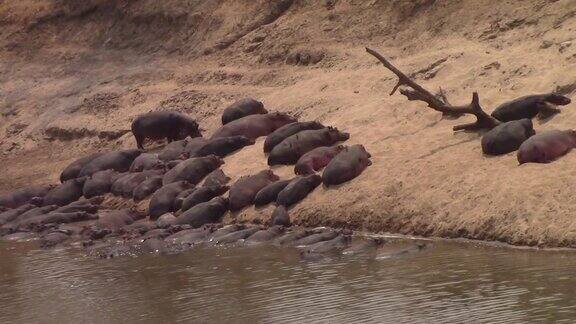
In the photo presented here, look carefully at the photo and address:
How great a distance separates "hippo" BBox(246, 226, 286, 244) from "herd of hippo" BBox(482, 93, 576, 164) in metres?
2.38

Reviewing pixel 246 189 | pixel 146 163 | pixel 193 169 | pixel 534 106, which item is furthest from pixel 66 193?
pixel 534 106

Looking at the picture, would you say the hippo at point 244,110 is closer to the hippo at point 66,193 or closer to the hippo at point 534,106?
the hippo at point 66,193

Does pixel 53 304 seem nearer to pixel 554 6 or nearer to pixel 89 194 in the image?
pixel 89 194

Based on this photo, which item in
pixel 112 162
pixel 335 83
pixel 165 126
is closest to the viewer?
pixel 112 162

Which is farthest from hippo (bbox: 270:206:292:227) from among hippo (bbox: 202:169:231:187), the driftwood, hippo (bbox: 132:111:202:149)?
hippo (bbox: 132:111:202:149)

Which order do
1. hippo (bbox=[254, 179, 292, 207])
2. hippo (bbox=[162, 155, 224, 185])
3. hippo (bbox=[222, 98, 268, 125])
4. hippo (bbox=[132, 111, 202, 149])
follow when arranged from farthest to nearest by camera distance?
hippo (bbox=[132, 111, 202, 149])
hippo (bbox=[222, 98, 268, 125])
hippo (bbox=[162, 155, 224, 185])
hippo (bbox=[254, 179, 292, 207])

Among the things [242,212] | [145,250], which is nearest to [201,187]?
[242,212]

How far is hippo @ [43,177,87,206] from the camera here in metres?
16.4

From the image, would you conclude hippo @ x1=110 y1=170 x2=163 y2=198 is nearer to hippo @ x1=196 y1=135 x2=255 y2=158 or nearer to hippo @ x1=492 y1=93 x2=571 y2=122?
hippo @ x1=196 y1=135 x2=255 y2=158

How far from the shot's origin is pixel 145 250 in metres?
12.9

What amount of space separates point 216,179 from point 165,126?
11.6ft

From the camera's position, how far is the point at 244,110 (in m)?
17.5

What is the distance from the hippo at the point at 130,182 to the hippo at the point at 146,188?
174 millimetres

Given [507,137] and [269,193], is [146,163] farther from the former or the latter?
[507,137]
